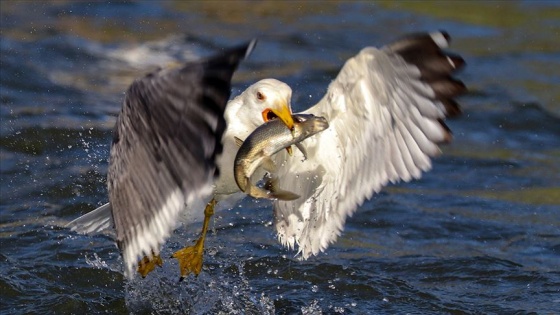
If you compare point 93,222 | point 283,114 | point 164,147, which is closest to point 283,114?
point 283,114

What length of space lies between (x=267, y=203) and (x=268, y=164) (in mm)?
2531

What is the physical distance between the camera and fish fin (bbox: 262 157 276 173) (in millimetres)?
5559

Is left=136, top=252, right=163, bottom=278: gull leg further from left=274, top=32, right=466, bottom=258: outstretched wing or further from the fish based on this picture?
the fish

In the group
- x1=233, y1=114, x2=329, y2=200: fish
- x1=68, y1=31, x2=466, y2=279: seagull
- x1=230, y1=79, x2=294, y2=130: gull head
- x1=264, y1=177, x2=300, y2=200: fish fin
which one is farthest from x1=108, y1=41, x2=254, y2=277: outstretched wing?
x1=230, y1=79, x2=294, y2=130: gull head

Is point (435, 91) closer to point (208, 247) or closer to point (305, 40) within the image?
point (208, 247)

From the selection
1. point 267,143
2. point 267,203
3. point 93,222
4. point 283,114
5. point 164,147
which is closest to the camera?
point 164,147

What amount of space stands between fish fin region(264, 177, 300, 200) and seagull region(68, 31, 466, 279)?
9 cm

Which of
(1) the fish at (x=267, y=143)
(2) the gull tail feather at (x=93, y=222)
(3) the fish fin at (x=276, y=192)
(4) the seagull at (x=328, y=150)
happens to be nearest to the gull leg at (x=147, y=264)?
(4) the seagull at (x=328, y=150)

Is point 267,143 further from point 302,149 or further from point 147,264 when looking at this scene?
point 147,264

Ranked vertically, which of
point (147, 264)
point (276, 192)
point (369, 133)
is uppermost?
point (369, 133)

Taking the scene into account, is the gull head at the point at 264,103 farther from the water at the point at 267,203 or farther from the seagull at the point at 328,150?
the water at the point at 267,203

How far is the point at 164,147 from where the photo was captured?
5.10 m

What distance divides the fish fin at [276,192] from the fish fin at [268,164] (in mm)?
107

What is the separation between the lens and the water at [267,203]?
6.75 m
